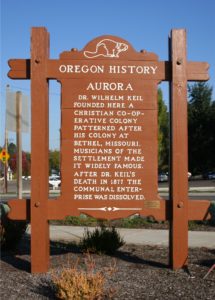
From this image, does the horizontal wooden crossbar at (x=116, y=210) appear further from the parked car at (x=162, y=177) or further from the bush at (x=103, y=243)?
the parked car at (x=162, y=177)

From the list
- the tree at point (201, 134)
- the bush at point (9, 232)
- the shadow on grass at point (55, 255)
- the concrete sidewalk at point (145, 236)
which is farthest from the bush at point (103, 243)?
the tree at point (201, 134)

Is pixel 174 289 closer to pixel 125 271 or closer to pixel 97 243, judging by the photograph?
pixel 125 271

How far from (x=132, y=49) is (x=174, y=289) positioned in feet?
10.6

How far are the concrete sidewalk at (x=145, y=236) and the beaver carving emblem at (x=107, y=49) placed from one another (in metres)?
4.12

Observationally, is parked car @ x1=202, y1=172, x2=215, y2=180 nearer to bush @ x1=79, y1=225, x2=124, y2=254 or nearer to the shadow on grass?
the shadow on grass

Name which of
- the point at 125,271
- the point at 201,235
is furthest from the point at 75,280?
the point at 201,235

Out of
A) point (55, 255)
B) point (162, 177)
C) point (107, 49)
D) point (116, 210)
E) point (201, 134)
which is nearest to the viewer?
point (116, 210)

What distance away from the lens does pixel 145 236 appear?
10977 millimetres

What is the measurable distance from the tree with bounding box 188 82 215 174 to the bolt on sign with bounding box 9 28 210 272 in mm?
50645

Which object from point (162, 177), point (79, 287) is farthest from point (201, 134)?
point (79, 287)

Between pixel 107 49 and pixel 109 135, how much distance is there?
1.18 m

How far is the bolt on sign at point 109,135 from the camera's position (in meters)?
7.04

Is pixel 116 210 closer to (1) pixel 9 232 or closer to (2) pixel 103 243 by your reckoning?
(2) pixel 103 243

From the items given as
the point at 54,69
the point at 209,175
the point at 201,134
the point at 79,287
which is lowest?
the point at 79,287
